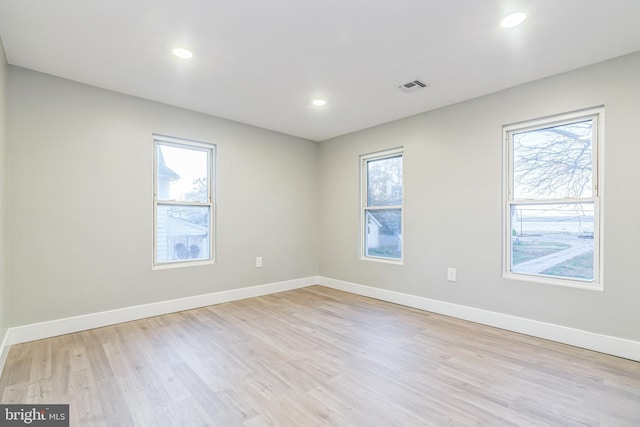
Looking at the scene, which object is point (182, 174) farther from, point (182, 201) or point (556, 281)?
point (556, 281)

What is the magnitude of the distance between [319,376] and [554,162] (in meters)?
2.84

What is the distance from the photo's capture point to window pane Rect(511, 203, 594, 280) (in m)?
2.68

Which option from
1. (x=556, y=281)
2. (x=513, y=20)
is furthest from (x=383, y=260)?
(x=513, y=20)

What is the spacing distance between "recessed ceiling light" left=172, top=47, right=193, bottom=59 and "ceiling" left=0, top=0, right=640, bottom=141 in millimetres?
49

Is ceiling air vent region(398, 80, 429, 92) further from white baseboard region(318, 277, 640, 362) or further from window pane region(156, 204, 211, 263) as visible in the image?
window pane region(156, 204, 211, 263)

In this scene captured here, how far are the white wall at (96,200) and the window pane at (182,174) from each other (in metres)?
0.18

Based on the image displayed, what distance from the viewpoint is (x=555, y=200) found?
9.30 ft

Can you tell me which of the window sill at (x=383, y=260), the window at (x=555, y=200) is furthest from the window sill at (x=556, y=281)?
the window sill at (x=383, y=260)

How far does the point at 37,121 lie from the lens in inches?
109

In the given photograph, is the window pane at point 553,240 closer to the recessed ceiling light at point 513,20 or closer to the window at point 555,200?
the window at point 555,200

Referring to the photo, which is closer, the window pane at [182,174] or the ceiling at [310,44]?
the ceiling at [310,44]

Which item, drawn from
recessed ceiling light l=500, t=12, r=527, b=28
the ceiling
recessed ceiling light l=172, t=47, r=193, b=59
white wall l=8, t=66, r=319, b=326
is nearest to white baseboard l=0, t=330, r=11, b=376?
white wall l=8, t=66, r=319, b=326

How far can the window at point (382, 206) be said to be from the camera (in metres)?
4.13

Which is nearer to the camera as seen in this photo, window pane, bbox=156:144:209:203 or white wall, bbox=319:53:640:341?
white wall, bbox=319:53:640:341
